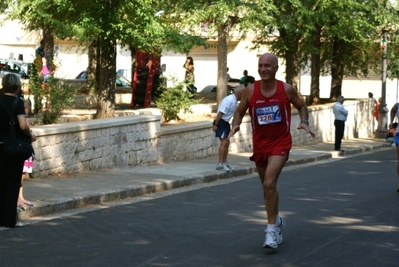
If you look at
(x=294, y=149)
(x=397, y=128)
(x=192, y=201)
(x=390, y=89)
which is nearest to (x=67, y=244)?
(x=192, y=201)

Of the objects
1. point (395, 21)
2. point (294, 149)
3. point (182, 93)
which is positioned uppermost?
point (395, 21)

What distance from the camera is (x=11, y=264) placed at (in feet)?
26.0

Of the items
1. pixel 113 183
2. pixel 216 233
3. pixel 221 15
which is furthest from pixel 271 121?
pixel 221 15

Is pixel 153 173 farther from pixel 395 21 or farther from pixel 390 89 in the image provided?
pixel 390 89

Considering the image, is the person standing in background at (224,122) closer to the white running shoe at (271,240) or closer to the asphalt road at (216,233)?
the asphalt road at (216,233)

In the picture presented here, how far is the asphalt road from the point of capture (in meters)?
8.22

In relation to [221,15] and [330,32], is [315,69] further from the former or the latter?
[221,15]

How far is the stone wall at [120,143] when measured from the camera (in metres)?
15.0

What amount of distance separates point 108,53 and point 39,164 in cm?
664

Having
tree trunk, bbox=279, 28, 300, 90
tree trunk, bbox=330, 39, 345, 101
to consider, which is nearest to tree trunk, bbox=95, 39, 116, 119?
tree trunk, bbox=279, 28, 300, 90

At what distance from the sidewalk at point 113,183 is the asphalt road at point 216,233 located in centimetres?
39

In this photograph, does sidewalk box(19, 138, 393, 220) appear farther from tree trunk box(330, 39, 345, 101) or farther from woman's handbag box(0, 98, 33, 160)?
tree trunk box(330, 39, 345, 101)

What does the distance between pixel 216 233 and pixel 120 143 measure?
7753mm

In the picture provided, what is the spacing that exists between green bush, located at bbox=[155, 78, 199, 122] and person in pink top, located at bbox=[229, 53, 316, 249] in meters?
13.6
